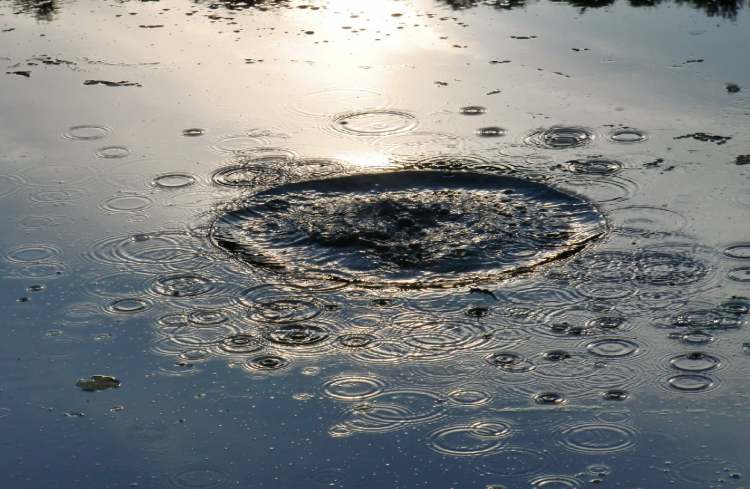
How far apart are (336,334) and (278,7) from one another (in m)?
5.40

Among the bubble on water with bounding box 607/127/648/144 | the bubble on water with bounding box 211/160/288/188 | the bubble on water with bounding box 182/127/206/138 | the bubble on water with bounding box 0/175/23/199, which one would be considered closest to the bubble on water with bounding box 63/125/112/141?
the bubble on water with bounding box 182/127/206/138

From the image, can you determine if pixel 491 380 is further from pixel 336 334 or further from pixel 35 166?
pixel 35 166

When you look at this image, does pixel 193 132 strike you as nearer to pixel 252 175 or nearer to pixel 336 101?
pixel 252 175

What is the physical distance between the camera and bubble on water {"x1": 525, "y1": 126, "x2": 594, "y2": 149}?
23.9 feet

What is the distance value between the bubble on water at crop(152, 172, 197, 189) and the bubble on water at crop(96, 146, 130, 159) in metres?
0.43

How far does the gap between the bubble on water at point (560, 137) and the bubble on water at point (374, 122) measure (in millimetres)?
772

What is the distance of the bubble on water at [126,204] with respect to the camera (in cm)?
657

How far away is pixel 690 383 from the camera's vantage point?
4.93 m

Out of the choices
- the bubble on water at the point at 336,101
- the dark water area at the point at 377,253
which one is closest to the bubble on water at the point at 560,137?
the dark water area at the point at 377,253

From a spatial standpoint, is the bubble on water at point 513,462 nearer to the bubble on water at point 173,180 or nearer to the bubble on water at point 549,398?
the bubble on water at point 549,398

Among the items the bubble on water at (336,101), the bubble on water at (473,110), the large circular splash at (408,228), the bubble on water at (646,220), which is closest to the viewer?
the large circular splash at (408,228)

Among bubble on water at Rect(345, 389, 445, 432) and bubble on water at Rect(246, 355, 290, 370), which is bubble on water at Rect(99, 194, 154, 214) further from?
bubble on water at Rect(345, 389, 445, 432)

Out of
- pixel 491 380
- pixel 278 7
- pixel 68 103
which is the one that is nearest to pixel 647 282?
pixel 491 380

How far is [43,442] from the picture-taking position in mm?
4590
